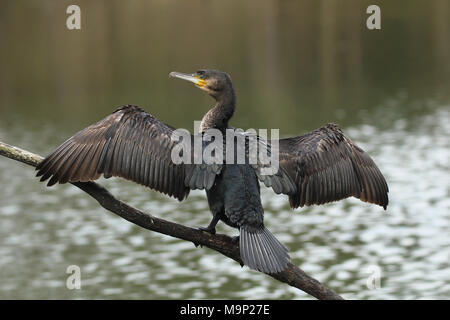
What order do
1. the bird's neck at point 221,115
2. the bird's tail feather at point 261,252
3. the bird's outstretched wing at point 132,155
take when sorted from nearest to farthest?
the bird's tail feather at point 261,252, the bird's outstretched wing at point 132,155, the bird's neck at point 221,115

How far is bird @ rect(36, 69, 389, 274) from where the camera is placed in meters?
5.43

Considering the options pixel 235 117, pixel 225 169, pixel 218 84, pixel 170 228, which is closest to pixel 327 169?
pixel 225 169

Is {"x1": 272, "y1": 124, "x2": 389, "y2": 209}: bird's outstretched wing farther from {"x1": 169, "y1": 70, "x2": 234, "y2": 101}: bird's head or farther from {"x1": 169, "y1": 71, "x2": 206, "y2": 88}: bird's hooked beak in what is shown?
{"x1": 169, "y1": 71, "x2": 206, "y2": 88}: bird's hooked beak

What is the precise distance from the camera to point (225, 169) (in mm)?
5660

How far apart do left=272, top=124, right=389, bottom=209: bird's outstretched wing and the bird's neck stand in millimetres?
518

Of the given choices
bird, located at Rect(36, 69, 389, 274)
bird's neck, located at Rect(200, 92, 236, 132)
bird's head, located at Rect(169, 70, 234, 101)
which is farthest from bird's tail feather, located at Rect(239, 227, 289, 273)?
bird's head, located at Rect(169, 70, 234, 101)

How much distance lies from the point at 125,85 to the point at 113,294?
→ 14.7m

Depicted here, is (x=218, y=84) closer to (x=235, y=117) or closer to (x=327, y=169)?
(x=327, y=169)

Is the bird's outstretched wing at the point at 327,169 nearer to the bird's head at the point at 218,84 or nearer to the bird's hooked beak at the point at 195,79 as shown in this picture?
the bird's head at the point at 218,84

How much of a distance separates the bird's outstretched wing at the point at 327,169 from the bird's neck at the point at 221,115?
0.52m

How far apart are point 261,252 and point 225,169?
2.39 ft

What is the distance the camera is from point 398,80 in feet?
85.6

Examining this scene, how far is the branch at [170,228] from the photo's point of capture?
211 inches

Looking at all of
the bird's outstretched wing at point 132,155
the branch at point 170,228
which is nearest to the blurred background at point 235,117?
the branch at point 170,228
